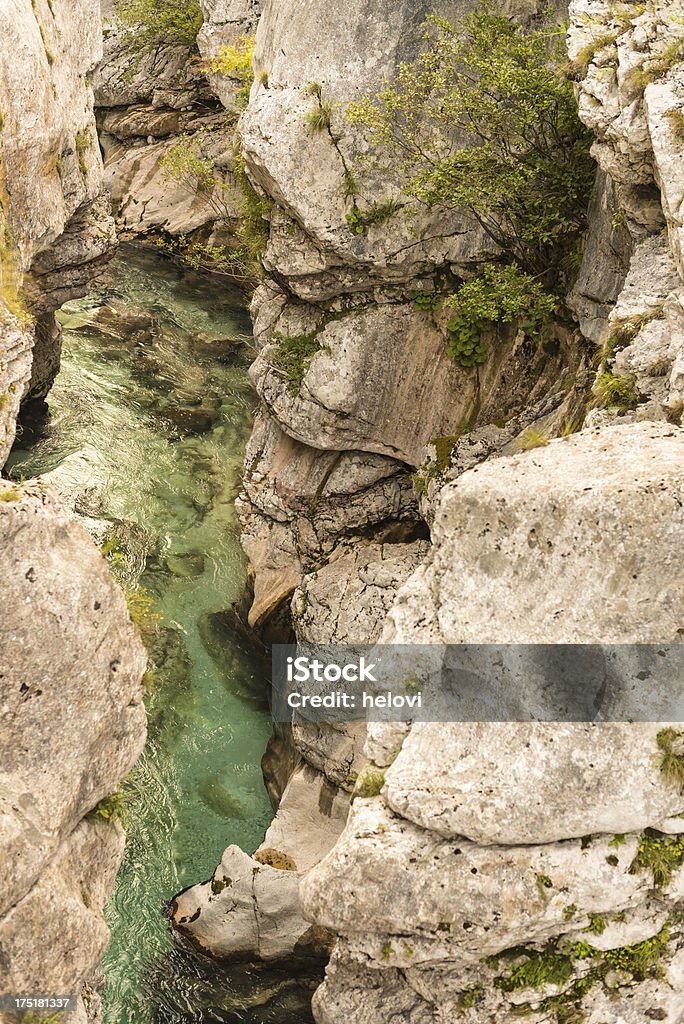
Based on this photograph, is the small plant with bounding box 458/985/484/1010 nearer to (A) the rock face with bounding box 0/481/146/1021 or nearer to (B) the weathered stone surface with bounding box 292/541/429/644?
(A) the rock face with bounding box 0/481/146/1021

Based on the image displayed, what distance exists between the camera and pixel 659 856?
8.16 metres

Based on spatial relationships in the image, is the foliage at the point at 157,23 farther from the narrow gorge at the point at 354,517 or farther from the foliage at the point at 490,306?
the foliage at the point at 490,306

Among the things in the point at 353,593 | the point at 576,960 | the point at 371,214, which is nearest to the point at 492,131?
the point at 371,214

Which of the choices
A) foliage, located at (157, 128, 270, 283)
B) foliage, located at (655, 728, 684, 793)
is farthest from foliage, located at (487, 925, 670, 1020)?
foliage, located at (157, 128, 270, 283)

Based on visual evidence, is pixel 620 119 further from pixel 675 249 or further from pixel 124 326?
pixel 124 326

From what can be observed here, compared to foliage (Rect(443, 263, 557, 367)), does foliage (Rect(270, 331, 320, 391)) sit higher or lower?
lower

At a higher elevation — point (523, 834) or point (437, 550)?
point (437, 550)

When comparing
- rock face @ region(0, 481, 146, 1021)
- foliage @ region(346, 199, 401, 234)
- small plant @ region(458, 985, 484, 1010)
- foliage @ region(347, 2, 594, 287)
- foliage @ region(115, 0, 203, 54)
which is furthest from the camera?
foliage @ region(115, 0, 203, 54)

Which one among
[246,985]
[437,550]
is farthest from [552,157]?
[246,985]

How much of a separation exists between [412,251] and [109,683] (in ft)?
32.6

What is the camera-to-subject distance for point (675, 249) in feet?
34.3

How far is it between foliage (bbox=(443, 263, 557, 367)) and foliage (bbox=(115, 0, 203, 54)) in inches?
615

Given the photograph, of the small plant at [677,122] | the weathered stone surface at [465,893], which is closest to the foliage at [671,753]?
the weathered stone surface at [465,893]

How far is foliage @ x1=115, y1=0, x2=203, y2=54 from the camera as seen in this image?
1088 inches
